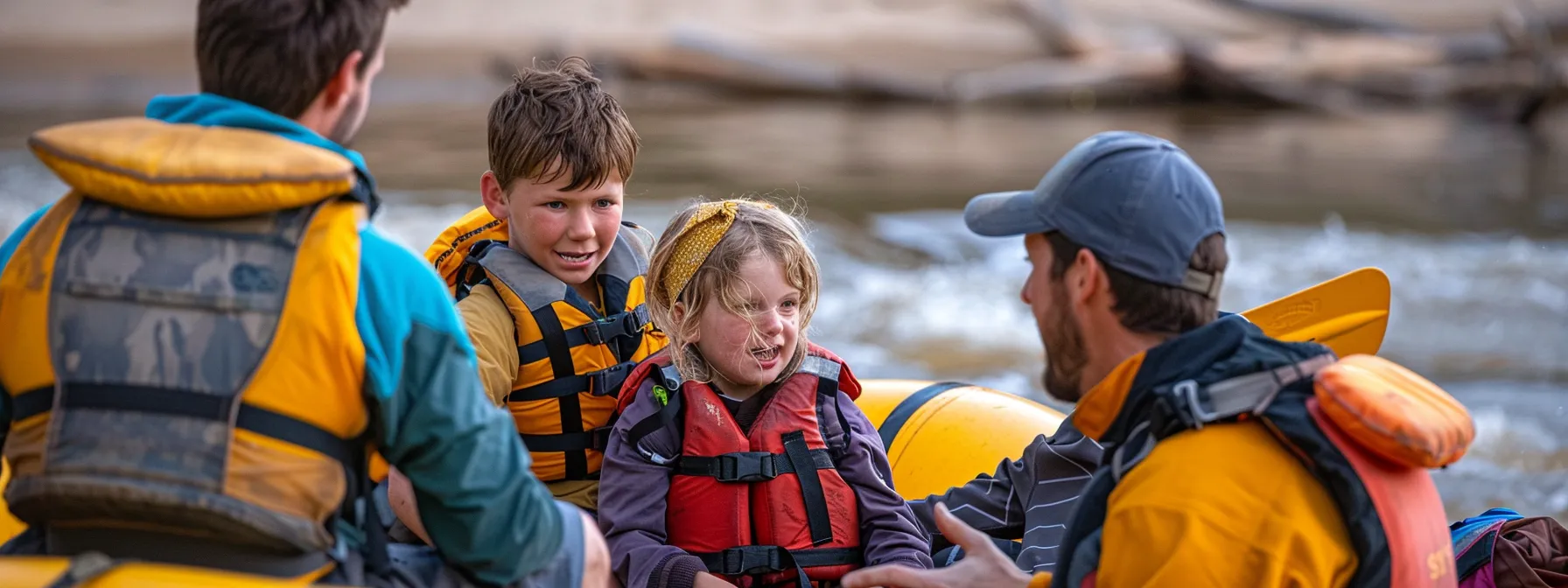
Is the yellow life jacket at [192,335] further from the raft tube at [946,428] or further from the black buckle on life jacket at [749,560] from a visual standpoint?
the raft tube at [946,428]

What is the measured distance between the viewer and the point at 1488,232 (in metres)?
9.77

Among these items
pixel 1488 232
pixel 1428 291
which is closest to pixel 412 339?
pixel 1428 291

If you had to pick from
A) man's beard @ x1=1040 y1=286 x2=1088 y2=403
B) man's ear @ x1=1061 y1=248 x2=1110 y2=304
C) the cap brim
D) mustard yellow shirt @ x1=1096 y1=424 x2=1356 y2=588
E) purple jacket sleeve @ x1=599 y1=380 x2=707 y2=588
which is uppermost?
the cap brim

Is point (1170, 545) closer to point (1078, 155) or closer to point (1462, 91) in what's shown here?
point (1078, 155)

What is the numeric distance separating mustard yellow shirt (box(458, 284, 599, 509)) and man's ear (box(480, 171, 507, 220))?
0.55 ft

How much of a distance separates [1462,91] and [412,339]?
1606 centimetres

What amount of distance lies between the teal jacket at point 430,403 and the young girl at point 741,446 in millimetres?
652

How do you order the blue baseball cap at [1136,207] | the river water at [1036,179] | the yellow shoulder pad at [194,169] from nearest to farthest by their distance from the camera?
the yellow shoulder pad at [194,169], the blue baseball cap at [1136,207], the river water at [1036,179]

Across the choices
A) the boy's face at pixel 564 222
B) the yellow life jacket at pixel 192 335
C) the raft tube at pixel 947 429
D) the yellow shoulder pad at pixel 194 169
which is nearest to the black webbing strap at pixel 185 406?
the yellow life jacket at pixel 192 335

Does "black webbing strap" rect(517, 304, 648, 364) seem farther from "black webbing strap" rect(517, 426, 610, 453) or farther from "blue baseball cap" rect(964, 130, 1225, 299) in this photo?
"blue baseball cap" rect(964, 130, 1225, 299)

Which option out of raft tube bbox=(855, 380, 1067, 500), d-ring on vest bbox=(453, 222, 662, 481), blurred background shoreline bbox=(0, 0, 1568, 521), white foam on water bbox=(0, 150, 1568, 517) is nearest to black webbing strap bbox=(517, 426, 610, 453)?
d-ring on vest bbox=(453, 222, 662, 481)

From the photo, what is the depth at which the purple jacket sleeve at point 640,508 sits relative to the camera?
89.1 inches

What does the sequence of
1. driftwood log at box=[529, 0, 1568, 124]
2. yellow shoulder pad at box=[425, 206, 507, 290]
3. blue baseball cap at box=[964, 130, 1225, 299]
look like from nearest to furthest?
blue baseball cap at box=[964, 130, 1225, 299] < yellow shoulder pad at box=[425, 206, 507, 290] < driftwood log at box=[529, 0, 1568, 124]

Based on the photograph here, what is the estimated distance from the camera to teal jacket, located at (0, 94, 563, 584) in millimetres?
1568
